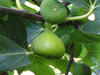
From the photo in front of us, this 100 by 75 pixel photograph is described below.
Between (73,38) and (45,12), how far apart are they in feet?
0.55

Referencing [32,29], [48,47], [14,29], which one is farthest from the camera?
[32,29]

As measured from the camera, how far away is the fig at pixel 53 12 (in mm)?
598

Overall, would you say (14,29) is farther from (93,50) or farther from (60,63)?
(93,50)

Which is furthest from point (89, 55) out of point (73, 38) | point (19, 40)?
point (19, 40)

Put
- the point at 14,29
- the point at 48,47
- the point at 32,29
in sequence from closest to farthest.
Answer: the point at 48,47, the point at 14,29, the point at 32,29

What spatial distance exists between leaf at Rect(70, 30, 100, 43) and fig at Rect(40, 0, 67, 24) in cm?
11

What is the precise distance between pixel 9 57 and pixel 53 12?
21cm

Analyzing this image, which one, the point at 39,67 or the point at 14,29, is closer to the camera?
the point at 14,29

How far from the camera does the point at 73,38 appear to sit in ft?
2.39

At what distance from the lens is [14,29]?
0.70 metres

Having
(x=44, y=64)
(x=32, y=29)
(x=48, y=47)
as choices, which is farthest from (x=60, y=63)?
(x=48, y=47)

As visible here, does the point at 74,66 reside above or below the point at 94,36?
below

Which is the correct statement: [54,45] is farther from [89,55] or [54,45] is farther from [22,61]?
[89,55]

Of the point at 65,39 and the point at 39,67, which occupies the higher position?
the point at 65,39
